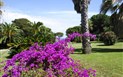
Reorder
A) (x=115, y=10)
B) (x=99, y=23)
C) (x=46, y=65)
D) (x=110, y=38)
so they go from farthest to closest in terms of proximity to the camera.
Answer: (x=99, y=23) < (x=110, y=38) < (x=115, y=10) < (x=46, y=65)

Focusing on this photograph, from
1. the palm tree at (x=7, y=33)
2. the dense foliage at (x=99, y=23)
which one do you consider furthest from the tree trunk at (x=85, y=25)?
the dense foliage at (x=99, y=23)

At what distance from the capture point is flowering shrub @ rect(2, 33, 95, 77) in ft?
24.4

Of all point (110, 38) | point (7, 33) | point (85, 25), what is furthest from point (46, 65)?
point (7, 33)

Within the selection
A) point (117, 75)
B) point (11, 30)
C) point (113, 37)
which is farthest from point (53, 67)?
point (11, 30)

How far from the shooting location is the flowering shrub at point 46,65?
7452mm

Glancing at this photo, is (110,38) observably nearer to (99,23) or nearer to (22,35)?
(22,35)

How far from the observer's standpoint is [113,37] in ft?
133

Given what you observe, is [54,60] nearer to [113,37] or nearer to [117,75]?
[117,75]

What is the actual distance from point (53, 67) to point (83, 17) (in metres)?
17.8

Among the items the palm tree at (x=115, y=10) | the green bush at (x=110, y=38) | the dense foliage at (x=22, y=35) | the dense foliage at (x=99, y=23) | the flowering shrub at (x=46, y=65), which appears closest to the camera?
the flowering shrub at (x=46, y=65)

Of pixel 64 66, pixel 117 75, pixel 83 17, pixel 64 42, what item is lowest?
pixel 117 75

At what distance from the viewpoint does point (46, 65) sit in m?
7.86

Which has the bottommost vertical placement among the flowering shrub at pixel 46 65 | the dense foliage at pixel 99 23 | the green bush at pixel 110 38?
the flowering shrub at pixel 46 65

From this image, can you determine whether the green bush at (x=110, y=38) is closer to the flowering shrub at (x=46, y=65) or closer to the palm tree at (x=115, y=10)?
the palm tree at (x=115, y=10)
